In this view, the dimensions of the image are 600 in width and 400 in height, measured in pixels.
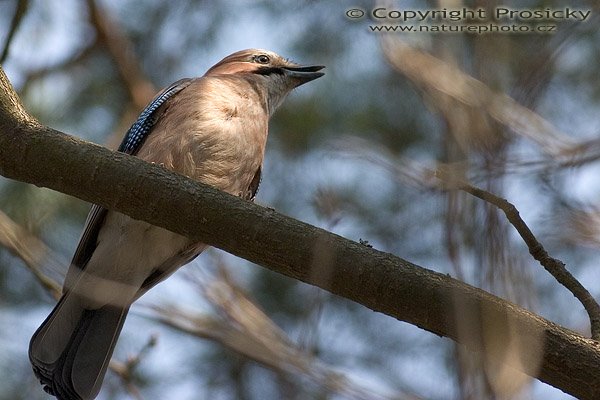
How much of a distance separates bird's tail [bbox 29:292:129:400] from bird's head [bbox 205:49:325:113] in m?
1.95

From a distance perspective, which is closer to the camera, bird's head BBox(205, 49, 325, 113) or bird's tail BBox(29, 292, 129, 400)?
bird's tail BBox(29, 292, 129, 400)

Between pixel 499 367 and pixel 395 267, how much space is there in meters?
1.28

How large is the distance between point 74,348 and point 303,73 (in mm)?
2597

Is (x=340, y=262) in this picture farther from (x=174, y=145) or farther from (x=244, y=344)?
(x=174, y=145)

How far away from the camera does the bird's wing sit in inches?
238

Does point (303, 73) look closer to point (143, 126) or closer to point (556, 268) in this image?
point (143, 126)

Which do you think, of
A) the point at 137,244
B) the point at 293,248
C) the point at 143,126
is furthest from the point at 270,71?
the point at 293,248

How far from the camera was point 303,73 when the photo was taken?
726 centimetres

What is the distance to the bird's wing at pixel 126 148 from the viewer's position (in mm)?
6047

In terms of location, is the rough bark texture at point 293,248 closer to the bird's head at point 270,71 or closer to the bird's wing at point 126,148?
the bird's wing at point 126,148

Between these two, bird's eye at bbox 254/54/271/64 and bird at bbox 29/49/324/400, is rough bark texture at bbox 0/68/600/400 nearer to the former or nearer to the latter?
bird at bbox 29/49/324/400

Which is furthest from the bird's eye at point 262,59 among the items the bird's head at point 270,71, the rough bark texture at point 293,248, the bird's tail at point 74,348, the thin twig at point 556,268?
the thin twig at point 556,268

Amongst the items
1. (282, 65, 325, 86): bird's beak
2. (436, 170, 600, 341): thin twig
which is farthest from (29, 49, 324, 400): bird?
(436, 170, 600, 341): thin twig

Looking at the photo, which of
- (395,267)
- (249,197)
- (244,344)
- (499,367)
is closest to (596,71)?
(249,197)
